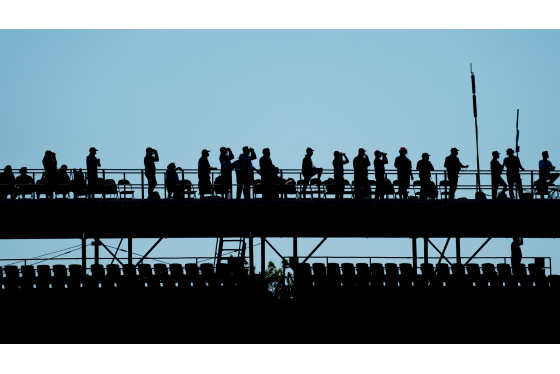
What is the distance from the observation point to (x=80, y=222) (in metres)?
32.1

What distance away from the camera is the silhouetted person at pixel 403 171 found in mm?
31278

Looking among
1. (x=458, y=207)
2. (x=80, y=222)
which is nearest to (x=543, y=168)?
(x=458, y=207)

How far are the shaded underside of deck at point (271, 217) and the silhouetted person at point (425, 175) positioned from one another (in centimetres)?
38

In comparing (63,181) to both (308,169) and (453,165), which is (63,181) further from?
(453,165)

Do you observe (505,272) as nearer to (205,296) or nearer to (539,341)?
(539,341)

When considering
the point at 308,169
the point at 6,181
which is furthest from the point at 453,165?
the point at 6,181

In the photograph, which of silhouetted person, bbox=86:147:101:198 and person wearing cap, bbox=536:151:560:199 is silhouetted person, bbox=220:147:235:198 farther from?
person wearing cap, bbox=536:151:560:199

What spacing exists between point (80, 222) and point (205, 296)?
414cm

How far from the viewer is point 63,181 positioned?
32.1 m

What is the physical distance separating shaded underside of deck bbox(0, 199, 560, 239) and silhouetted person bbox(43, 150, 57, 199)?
0.35 m

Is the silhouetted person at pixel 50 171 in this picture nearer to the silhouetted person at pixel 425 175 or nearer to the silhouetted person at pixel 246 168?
the silhouetted person at pixel 246 168

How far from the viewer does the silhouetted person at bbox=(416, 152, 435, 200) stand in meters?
31.5

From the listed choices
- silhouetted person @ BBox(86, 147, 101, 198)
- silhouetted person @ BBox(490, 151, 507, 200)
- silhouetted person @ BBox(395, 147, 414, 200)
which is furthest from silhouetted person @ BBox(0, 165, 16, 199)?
silhouetted person @ BBox(490, 151, 507, 200)

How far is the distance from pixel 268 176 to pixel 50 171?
552cm
